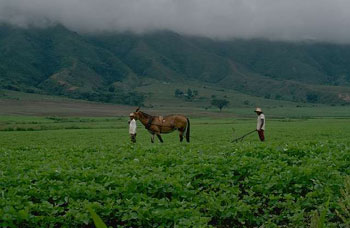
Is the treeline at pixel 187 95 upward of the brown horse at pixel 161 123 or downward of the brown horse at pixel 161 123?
upward

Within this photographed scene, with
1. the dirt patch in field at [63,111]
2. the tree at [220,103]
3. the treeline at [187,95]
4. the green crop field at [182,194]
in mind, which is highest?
Result: the treeline at [187,95]

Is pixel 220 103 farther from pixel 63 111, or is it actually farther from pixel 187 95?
pixel 63 111

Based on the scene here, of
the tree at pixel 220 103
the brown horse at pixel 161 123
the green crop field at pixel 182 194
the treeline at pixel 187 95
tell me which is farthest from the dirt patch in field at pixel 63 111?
the green crop field at pixel 182 194

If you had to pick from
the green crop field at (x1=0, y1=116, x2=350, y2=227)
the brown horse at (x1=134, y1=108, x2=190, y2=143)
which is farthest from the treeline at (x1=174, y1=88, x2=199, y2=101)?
the green crop field at (x1=0, y1=116, x2=350, y2=227)

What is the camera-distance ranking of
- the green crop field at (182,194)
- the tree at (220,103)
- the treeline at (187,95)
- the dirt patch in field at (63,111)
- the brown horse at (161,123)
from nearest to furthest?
the green crop field at (182,194), the brown horse at (161,123), the dirt patch in field at (63,111), the tree at (220,103), the treeline at (187,95)

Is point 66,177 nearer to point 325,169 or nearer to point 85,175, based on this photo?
point 85,175

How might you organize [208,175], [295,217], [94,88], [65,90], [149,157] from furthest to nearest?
[94,88]
[65,90]
[149,157]
[208,175]
[295,217]

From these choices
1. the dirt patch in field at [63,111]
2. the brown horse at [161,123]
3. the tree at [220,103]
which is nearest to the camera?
the brown horse at [161,123]

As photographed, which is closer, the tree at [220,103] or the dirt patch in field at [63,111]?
the dirt patch in field at [63,111]

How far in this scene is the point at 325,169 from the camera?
9.07 metres

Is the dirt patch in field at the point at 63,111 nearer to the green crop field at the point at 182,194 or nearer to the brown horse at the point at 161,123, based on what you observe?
the brown horse at the point at 161,123

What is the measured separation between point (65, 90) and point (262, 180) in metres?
182

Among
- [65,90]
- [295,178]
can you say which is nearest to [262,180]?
[295,178]

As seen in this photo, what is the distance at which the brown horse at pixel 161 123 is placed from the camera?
22.5m
